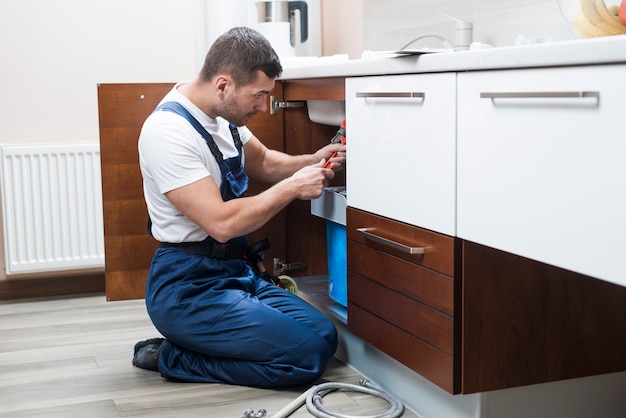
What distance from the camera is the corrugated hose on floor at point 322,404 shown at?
1874 millimetres

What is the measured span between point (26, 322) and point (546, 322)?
6.00 ft

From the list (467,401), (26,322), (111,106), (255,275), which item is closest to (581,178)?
(467,401)

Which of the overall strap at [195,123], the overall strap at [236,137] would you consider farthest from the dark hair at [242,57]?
the overall strap at [236,137]

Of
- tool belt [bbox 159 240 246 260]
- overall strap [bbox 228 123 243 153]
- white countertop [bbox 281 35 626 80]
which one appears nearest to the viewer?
white countertop [bbox 281 35 626 80]

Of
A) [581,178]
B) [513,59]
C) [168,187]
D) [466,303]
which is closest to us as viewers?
[581,178]

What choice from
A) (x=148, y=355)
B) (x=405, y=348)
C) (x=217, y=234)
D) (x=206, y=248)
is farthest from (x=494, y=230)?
(x=148, y=355)

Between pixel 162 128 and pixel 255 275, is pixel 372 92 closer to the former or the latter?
pixel 162 128

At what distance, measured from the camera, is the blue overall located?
6.88ft

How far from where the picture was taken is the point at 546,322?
5.51 feet

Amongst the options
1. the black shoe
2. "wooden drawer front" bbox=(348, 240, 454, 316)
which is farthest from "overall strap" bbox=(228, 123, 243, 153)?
the black shoe

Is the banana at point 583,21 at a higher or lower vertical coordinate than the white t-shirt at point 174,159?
higher

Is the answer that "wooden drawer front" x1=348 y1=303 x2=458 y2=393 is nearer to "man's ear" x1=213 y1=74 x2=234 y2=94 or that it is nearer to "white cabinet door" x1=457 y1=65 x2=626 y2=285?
"white cabinet door" x1=457 y1=65 x2=626 y2=285

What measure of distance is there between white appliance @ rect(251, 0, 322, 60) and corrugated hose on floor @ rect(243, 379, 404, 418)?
52.5 inches

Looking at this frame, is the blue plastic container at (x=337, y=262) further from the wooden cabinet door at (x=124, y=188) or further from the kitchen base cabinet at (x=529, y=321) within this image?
the kitchen base cabinet at (x=529, y=321)
